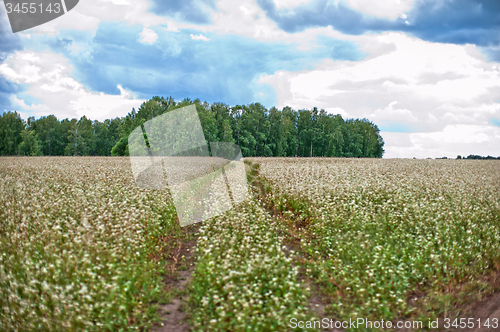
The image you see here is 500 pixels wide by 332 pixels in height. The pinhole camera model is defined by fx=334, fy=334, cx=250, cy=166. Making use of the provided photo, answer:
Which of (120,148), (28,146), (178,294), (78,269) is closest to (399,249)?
(178,294)

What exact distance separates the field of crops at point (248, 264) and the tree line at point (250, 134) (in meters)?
58.2

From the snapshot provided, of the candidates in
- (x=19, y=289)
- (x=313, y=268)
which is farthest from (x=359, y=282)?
(x=19, y=289)

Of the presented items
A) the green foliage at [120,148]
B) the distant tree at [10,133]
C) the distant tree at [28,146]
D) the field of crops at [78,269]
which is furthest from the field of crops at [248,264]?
the distant tree at [10,133]

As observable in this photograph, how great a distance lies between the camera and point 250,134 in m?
76.8

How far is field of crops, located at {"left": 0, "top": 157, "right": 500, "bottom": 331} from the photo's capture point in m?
5.79

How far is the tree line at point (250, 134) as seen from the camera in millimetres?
79500

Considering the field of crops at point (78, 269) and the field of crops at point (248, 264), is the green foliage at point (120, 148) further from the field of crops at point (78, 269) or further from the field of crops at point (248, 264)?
the field of crops at point (78, 269)

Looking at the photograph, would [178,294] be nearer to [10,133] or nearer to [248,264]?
[248,264]

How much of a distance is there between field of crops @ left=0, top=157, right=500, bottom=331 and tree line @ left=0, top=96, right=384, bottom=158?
191 feet

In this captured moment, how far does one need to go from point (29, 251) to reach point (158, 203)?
5688 millimetres

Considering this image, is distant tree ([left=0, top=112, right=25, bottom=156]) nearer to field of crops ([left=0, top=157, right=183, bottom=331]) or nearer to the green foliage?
the green foliage

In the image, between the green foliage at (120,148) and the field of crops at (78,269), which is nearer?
the field of crops at (78,269)

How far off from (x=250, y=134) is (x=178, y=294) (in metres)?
70.1

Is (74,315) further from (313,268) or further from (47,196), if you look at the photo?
(47,196)
